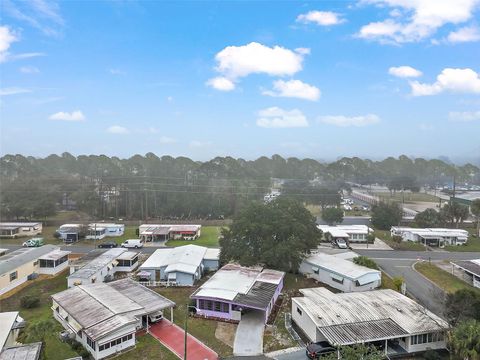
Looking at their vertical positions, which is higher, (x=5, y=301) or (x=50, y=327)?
(x=50, y=327)

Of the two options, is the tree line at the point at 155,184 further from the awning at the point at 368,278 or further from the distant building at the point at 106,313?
the distant building at the point at 106,313

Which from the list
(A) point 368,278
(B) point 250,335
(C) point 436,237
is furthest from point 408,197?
(B) point 250,335

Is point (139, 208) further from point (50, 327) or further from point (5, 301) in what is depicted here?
point (50, 327)

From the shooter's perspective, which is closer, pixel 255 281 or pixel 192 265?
pixel 255 281

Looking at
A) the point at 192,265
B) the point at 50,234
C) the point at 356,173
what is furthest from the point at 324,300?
the point at 356,173

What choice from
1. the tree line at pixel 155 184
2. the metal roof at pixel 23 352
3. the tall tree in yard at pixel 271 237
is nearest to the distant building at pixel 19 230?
the tree line at pixel 155 184

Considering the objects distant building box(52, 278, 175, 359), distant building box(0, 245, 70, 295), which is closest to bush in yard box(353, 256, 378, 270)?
distant building box(52, 278, 175, 359)

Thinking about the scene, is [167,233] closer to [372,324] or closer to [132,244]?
[132,244]
